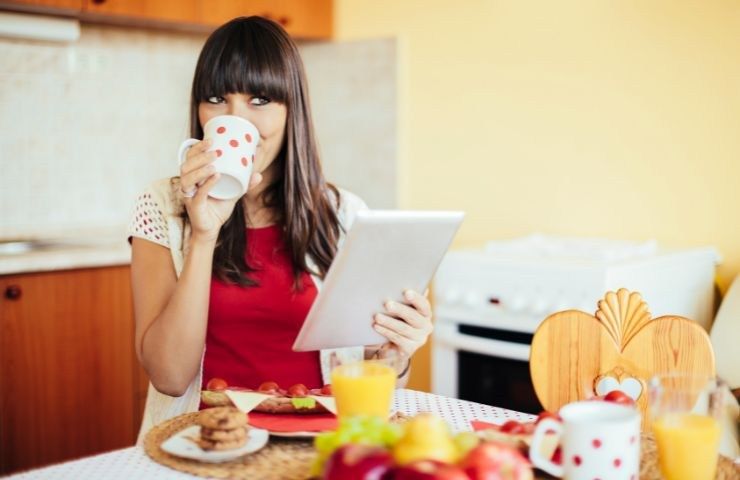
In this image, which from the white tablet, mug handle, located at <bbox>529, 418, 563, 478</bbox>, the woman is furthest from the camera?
the woman

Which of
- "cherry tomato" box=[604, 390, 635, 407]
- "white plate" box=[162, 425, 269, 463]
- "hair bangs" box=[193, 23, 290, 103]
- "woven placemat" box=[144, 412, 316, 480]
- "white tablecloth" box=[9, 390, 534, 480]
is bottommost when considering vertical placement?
"white tablecloth" box=[9, 390, 534, 480]

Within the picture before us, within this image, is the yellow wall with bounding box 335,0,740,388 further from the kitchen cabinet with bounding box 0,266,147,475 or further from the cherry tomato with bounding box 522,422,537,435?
the cherry tomato with bounding box 522,422,537,435

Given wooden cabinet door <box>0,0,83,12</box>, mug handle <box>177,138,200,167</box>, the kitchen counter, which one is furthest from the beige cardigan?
wooden cabinet door <box>0,0,83,12</box>

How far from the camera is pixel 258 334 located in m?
1.64

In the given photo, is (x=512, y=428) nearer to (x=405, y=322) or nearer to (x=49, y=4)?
(x=405, y=322)

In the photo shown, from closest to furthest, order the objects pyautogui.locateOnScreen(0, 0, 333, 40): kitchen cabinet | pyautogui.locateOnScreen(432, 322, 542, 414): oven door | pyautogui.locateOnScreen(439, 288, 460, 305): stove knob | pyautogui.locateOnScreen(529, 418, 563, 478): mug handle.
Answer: pyautogui.locateOnScreen(529, 418, 563, 478): mug handle, pyautogui.locateOnScreen(432, 322, 542, 414): oven door, pyautogui.locateOnScreen(439, 288, 460, 305): stove knob, pyautogui.locateOnScreen(0, 0, 333, 40): kitchen cabinet

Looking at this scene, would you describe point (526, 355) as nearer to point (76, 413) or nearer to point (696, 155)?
point (696, 155)

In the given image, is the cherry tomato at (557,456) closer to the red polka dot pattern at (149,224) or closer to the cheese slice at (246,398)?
the cheese slice at (246,398)

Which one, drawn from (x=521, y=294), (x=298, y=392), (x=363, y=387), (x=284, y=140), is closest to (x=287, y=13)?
(x=521, y=294)

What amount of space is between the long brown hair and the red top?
0.03 metres

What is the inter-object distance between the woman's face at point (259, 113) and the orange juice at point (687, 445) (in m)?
0.87

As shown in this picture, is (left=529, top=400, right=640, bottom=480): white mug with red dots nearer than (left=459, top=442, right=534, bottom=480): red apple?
No

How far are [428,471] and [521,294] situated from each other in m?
1.56

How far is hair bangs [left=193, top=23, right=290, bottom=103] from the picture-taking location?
1531 millimetres
